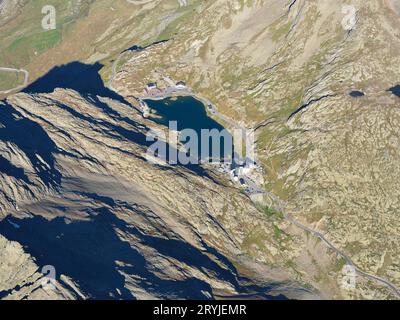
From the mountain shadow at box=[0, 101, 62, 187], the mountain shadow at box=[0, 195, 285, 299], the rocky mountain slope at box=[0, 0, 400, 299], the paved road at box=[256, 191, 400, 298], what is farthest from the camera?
the paved road at box=[256, 191, 400, 298]

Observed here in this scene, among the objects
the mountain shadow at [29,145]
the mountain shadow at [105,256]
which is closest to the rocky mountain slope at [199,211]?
the mountain shadow at [105,256]

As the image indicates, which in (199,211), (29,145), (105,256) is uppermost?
(29,145)

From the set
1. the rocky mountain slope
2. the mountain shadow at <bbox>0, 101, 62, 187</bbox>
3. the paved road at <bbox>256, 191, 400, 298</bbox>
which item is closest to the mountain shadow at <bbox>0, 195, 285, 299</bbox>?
the rocky mountain slope

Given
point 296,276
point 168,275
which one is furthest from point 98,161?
point 296,276

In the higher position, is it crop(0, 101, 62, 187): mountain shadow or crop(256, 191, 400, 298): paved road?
crop(0, 101, 62, 187): mountain shadow

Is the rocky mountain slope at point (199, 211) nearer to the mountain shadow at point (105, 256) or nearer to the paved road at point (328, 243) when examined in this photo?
the mountain shadow at point (105, 256)

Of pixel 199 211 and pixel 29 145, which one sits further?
pixel 199 211

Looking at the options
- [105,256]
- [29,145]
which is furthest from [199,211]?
[29,145]

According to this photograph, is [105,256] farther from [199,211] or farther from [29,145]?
[29,145]

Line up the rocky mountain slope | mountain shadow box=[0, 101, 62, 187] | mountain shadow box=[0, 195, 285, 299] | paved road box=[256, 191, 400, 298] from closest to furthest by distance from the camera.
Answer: mountain shadow box=[0, 195, 285, 299], the rocky mountain slope, mountain shadow box=[0, 101, 62, 187], paved road box=[256, 191, 400, 298]

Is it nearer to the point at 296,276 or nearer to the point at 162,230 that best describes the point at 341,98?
the point at 296,276

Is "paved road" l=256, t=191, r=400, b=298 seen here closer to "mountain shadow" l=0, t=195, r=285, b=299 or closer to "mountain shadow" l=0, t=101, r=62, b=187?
"mountain shadow" l=0, t=195, r=285, b=299
